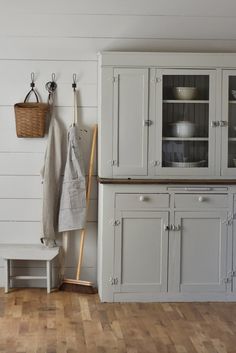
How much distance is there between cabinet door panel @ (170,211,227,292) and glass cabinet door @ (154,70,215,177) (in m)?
0.35

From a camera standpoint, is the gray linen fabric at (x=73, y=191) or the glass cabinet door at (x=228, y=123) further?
the gray linen fabric at (x=73, y=191)

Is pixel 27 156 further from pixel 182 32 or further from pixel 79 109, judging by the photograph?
pixel 182 32

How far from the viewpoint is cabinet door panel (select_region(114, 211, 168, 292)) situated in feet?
16.3

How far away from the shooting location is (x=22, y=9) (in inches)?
194

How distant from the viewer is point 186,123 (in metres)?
5.03

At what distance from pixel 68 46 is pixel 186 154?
1201mm

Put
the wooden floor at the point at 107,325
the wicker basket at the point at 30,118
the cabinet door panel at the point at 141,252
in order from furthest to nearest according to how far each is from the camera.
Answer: the wicker basket at the point at 30,118 < the cabinet door panel at the point at 141,252 < the wooden floor at the point at 107,325

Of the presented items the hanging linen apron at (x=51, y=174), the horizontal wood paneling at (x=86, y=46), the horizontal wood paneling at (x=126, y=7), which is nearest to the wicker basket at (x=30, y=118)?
the hanging linen apron at (x=51, y=174)

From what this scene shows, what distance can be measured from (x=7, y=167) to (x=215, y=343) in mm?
2159

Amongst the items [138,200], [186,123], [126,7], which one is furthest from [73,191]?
[126,7]

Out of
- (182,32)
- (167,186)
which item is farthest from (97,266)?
(182,32)

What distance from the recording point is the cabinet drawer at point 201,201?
498cm

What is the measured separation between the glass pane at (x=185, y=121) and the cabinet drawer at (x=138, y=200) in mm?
248

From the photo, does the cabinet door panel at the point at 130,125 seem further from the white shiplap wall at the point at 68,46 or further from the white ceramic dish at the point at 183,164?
the white shiplap wall at the point at 68,46
